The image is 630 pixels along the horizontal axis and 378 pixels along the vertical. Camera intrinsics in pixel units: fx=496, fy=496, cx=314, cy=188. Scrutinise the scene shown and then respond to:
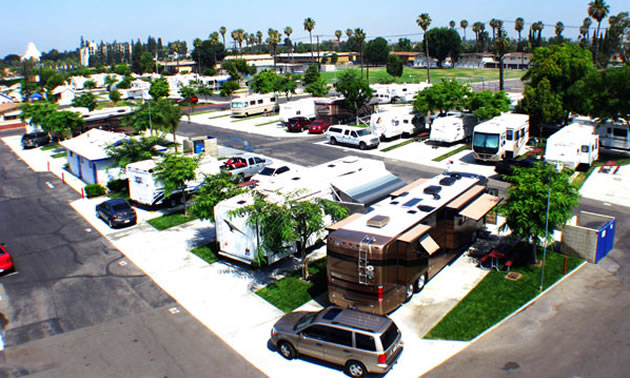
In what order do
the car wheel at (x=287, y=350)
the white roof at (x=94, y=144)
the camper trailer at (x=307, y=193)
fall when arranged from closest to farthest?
the car wheel at (x=287, y=350) → the camper trailer at (x=307, y=193) → the white roof at (x=94, y=144)

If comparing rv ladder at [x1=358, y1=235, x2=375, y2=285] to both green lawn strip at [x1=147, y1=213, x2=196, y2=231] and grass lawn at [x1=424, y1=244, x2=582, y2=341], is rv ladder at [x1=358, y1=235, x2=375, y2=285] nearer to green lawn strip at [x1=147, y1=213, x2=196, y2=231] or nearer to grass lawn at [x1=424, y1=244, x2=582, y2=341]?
grass lawn at [x1=424, y1=244, x2=582, y2=341]

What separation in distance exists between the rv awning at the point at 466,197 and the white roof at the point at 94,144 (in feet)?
74.2

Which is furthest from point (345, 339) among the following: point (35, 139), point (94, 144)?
point (35, 139)

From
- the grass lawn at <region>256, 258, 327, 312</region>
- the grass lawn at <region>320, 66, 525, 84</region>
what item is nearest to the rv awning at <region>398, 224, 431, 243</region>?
the grass lawn at <region>256, 258, 327, 312</region>

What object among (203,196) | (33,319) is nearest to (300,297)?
(203,196)

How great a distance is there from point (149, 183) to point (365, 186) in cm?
1155

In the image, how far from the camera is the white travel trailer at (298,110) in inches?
2053

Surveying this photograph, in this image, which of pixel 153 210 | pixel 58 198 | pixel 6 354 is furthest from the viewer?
pixel 58 198

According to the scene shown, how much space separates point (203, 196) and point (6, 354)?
8.74 metres

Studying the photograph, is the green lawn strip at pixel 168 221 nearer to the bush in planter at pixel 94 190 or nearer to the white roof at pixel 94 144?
the bush in planter at pixel 94 190

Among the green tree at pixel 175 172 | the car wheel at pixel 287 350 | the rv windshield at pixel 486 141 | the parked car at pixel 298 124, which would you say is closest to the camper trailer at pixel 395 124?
the parked car at pixel 298 124

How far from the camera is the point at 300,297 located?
16812 millimetres

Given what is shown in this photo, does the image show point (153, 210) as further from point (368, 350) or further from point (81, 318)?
point (368, 350)

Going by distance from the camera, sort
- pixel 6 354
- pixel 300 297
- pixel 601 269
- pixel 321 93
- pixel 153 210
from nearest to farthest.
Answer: pixel 6 354, pixel 300 297, pixel 601 269, pixel 153 210, pixel 321 93
